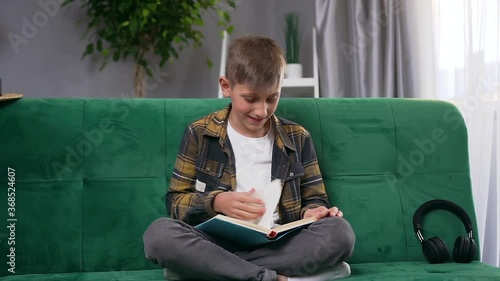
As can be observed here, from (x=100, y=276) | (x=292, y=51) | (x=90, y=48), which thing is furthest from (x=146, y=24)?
(x=100, y=276)

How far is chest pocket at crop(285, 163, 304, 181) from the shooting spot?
1.46 metres

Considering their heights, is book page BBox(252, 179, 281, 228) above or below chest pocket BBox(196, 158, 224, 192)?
below

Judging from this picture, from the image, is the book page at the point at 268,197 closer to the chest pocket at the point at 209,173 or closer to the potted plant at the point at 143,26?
the chest pocket at the point at 209,173

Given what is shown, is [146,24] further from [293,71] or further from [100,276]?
[100,276]

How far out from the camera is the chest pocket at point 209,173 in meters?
1.44

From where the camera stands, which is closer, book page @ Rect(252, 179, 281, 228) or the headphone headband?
book page @ Rect(252, 179, 281, 228)

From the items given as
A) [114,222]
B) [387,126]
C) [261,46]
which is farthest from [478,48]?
[114,222]

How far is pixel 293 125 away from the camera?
5.04 ft

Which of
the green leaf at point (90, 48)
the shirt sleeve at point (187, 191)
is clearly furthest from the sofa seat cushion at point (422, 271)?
the green leaf at point (90, 48)

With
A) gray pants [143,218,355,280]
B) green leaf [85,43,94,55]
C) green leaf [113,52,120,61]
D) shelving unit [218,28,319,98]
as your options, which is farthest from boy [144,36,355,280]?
green leaf [85,43,94,55]

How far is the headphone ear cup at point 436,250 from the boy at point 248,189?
0.28 meters

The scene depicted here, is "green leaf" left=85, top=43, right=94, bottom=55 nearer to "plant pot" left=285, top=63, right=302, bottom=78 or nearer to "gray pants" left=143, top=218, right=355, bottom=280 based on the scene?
"plant pot" left=285, top=63, right=302, bottom=78

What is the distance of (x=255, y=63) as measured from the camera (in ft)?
4.62

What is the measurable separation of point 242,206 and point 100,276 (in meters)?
0.38
